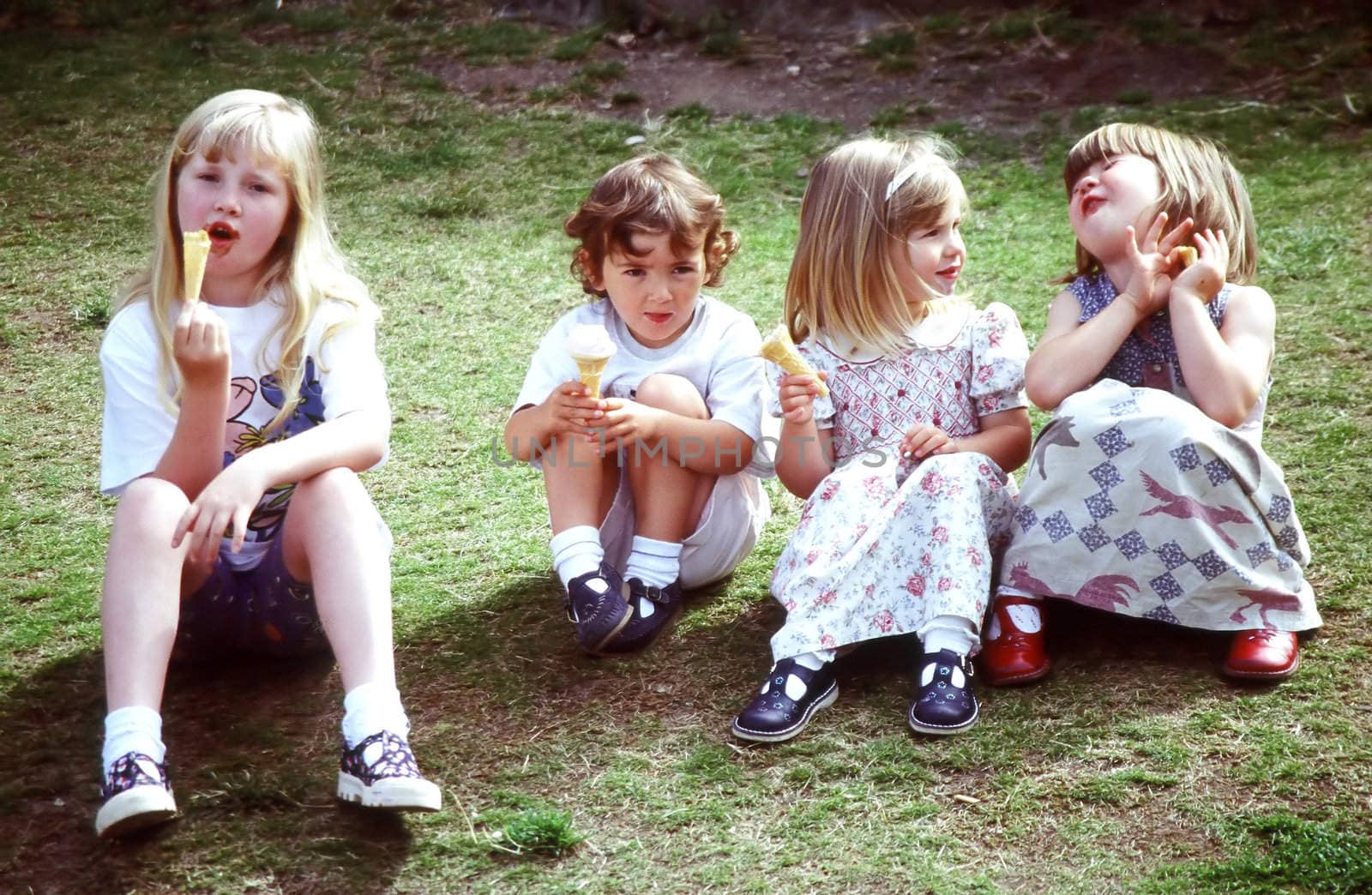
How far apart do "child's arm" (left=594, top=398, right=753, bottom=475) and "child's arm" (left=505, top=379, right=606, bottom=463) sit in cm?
3

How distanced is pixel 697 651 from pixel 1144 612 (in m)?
0.84

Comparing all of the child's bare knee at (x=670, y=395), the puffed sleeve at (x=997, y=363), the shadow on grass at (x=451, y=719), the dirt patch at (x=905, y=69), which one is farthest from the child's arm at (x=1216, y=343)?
the dirt patch at (x=905, y=69)

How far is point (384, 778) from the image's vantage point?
7.27 feet

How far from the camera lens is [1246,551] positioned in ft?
8.46

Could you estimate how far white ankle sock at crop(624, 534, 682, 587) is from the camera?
2855 mm

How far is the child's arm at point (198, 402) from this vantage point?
2.29 m

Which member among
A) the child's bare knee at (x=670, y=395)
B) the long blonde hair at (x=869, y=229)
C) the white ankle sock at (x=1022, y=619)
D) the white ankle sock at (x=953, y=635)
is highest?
the long blonde hair at (x=869, y=229)

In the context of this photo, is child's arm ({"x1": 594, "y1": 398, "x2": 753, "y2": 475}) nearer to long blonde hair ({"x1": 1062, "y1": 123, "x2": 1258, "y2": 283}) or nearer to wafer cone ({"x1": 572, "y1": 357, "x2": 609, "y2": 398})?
wafer cone ({"x1": 572, "y1": 357, "x2": 609, "y2": 398})

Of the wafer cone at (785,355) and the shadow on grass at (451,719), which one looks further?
the wafer cone at (785,355)

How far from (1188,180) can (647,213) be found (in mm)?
1031

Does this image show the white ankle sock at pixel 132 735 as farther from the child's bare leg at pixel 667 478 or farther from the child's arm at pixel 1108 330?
the child's arm at pixel 1108 330

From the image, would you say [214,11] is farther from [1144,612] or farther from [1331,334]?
[1144,612]

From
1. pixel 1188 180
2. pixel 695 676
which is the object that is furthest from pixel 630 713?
pixel 1188 180

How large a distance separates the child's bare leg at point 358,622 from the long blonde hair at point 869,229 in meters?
0.98
